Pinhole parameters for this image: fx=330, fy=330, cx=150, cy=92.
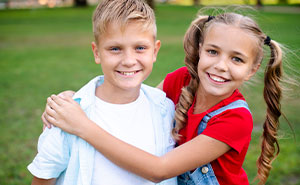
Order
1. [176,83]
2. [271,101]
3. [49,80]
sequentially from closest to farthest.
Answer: [271,101]
[176,83]
[49,80]

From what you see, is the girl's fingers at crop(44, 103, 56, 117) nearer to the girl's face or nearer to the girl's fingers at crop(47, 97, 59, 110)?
the girl's fingers at crop(47, 97, 59, 110)

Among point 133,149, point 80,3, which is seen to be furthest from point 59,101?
point 80,3

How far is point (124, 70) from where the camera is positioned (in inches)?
83.0

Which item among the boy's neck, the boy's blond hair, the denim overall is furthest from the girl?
the boy's blond hair

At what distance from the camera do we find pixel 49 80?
8.27 meters

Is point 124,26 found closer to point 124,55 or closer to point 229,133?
point 124,55

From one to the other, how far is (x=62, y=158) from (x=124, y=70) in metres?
0.66

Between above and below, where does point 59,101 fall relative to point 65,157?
above

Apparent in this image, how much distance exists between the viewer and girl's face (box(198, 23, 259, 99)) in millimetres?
2131

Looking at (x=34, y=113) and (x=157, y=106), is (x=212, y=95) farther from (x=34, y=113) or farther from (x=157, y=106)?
(x=34, y=113)

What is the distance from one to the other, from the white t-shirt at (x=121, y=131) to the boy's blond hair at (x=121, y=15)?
19.0 inches

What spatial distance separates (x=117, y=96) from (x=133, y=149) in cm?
39

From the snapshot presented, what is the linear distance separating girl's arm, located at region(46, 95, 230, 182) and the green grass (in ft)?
2.86

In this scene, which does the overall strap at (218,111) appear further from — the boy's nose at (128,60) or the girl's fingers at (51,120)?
the girl's fingers at (51,120)
